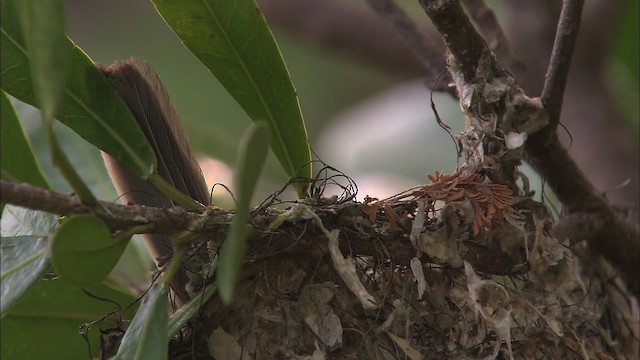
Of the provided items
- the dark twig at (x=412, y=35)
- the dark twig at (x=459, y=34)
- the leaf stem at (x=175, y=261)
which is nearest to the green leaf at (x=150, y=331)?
the leaf stem at (x=175, y=261)

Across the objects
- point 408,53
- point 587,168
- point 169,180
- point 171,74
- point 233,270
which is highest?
point 171,74

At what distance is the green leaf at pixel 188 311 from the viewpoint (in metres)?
1.05

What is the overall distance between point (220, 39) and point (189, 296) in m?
0.35

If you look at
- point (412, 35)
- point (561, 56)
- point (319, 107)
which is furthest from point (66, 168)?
point (319, 107)

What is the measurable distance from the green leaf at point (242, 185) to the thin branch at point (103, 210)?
0.20 meters

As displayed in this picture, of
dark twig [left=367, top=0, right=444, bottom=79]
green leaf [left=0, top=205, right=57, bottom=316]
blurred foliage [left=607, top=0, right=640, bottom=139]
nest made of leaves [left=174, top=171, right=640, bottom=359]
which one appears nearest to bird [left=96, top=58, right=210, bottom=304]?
nest made of leaves [left=174, top=171, right=640, bottom=359]

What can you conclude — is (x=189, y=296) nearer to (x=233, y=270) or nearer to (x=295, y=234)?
(x=295, y=234)

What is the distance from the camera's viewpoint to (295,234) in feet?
3.55

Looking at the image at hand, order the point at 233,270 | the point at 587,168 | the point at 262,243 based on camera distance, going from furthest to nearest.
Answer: the point at 587,168, the point at 262,243, the point at 233,270

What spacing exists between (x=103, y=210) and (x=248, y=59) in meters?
0.40

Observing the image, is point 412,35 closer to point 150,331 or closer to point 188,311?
point 188,311

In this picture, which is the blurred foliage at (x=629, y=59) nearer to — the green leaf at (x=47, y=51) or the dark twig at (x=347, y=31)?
the dark twig at (x=347, y=31)

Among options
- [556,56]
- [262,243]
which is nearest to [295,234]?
[262,243]

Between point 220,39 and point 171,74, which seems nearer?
point 220,39
